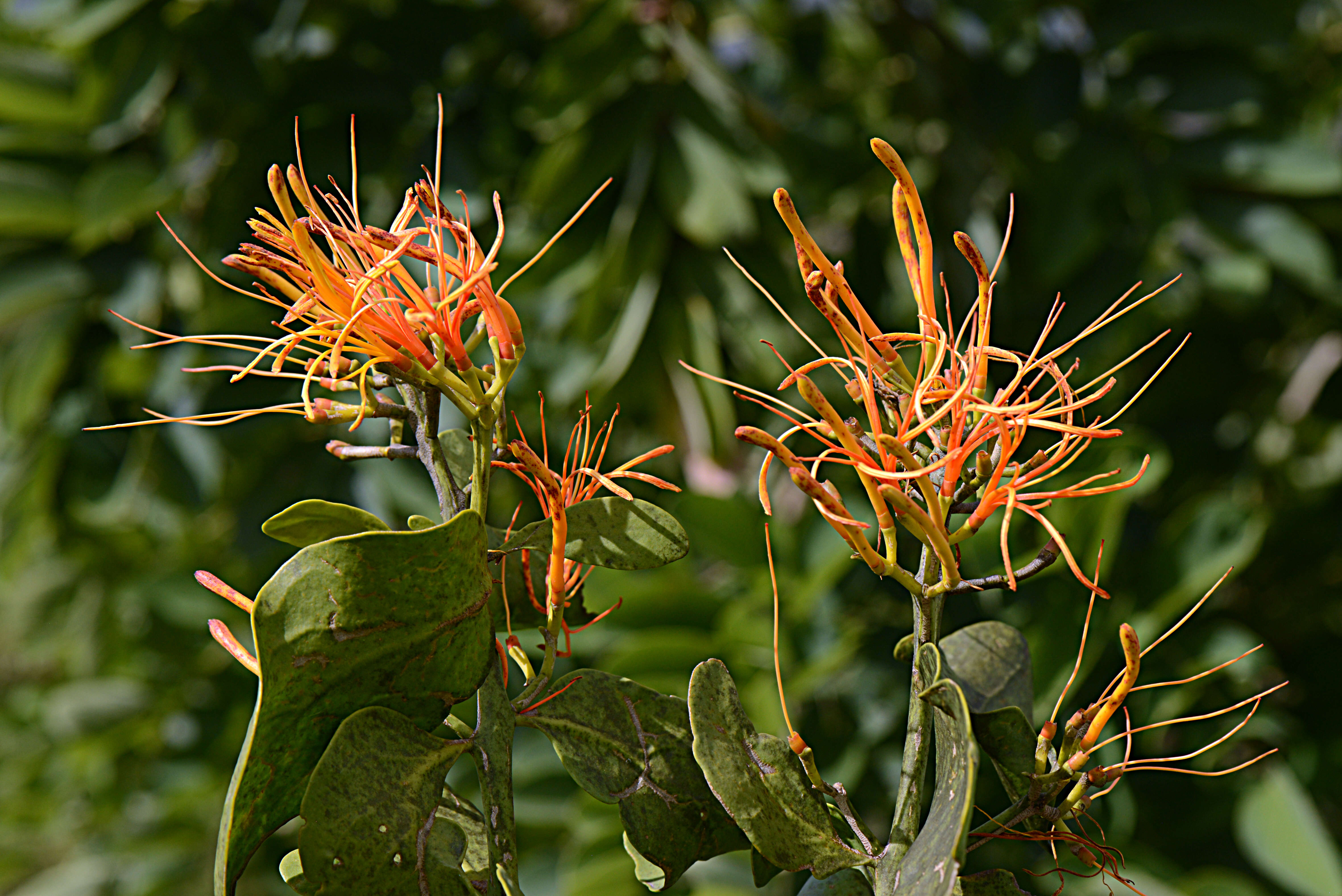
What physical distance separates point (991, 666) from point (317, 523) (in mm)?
148

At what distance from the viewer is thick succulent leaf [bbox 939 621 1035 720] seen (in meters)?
0.22

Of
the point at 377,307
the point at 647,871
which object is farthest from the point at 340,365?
the point at 647,871

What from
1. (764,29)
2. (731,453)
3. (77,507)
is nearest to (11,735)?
(77,507)

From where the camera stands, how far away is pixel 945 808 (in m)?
0.16

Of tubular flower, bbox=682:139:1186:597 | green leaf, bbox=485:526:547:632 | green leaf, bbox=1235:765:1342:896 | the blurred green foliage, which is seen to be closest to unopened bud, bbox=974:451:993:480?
tubular flower, bbox=682:139:1186:597

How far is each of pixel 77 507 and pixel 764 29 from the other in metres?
0.78

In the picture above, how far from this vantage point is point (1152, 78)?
2.58ft

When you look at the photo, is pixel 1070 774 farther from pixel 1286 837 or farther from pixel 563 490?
pixel 1286 837

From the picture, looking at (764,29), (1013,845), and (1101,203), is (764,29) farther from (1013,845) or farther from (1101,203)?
(1013,845)

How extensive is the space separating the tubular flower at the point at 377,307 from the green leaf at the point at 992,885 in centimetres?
13

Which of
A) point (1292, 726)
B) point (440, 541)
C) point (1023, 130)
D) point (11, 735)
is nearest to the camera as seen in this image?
point (440, 541)

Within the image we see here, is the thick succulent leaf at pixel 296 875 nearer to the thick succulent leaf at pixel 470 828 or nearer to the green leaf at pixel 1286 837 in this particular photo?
the thick succulent leaf at pixel 470 828

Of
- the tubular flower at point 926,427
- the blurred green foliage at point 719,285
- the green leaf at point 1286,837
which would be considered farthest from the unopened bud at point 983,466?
the green leaf at point 1286,837

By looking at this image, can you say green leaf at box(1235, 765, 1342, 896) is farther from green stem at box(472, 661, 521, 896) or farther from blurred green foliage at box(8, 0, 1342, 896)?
green stem at box(472, 661, 521, 896)
